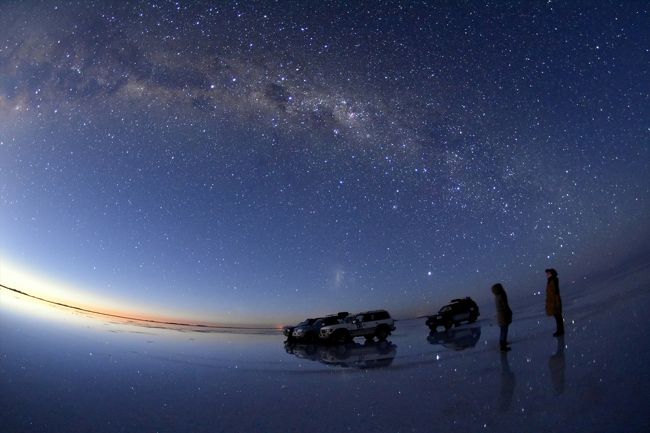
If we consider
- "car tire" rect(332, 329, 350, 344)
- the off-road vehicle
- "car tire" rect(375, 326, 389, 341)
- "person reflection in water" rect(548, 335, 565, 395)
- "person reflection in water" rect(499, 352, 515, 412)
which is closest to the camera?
"person reflection in water" rect(499, 352, 515, 412)

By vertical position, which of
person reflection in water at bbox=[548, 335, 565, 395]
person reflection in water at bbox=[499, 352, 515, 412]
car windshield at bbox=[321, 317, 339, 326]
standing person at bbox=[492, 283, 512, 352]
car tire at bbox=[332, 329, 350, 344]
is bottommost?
car tire at bbox=[332, 329, 350, 344]

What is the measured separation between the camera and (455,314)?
15492 millimetres

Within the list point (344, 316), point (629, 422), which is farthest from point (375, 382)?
point (344, 316)

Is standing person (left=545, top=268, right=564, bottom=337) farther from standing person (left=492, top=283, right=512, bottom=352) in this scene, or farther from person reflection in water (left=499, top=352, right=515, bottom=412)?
person reflection in water (left=499, top=352, right=515, bottom=412)

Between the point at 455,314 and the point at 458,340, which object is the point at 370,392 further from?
the point at 455,314

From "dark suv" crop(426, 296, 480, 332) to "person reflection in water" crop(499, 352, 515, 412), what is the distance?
996 cm

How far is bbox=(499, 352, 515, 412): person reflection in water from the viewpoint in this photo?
3805 mm

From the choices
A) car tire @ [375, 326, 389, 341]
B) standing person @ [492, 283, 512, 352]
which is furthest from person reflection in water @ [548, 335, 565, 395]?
car tire @ [375, 326, 389, 341]

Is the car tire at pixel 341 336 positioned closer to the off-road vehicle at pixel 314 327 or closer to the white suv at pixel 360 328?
the white suv at pixel 360 328

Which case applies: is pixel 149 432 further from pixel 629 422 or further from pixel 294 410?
pixel 629 422

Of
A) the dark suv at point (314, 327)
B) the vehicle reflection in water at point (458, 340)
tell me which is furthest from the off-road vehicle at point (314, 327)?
the vehicle reflection in water at point (458, 340)

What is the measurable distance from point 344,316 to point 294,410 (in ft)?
33.2

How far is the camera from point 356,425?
3.78m

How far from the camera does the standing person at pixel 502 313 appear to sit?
6805mm
